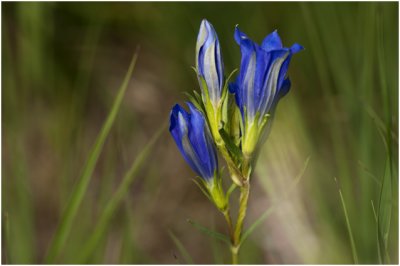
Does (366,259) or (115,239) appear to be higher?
(366,259)

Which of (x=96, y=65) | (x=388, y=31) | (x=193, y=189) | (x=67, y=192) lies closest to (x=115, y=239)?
(x=193, y=189)

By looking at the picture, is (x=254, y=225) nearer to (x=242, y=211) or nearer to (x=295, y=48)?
(x=242, y=211)

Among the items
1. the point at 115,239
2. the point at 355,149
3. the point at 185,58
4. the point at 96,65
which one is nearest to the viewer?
the point at 355,149

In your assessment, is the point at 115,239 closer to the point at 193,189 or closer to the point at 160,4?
the point at 193,189

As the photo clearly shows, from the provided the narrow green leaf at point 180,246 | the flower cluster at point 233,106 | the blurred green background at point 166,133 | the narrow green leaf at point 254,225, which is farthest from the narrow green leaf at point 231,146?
the blurred green background at point 166,133

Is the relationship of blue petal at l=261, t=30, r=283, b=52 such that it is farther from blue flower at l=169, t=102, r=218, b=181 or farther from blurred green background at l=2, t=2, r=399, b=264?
blurred green background at l=2, t=2, r=399, b=264

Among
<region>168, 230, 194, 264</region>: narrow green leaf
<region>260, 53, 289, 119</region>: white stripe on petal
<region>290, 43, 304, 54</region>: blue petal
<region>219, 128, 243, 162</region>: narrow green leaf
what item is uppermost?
<region>290, 43, 304, 54</region>: blue petal

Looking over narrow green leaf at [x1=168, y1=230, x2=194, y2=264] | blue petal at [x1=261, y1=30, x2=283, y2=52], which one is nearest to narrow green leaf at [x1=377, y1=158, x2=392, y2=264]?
blue petal at [x1=261, y1=30, x2=283, y2=52]

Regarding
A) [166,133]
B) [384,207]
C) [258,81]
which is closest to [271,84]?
[258,81]
